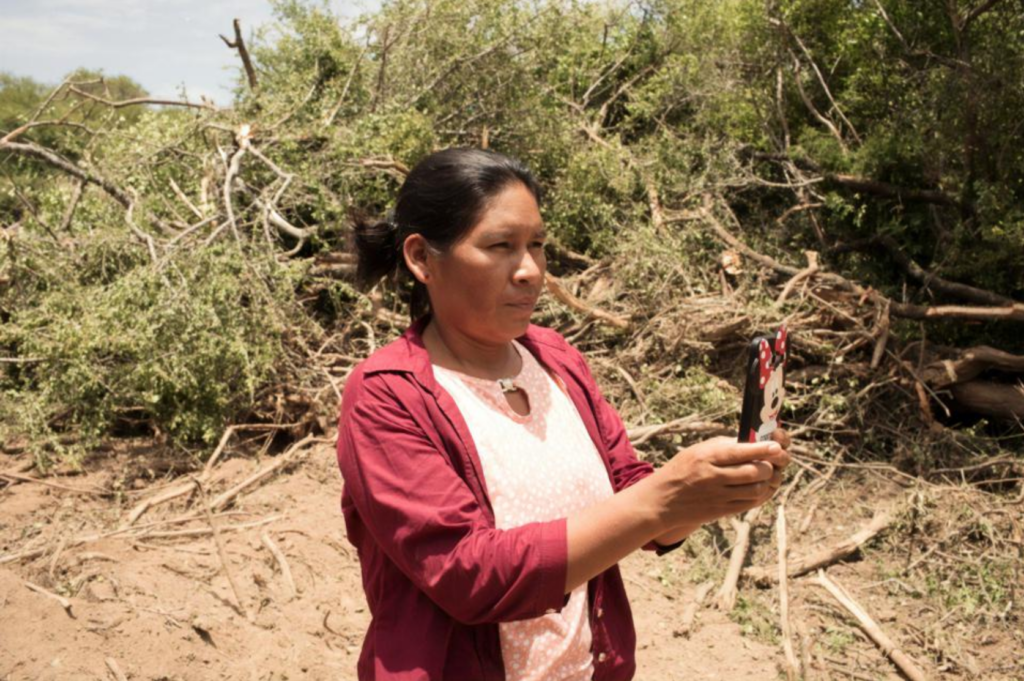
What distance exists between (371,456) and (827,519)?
160 inches

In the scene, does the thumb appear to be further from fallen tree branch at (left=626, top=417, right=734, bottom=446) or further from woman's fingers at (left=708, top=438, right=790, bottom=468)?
fallen tree branch at (left=626, top=417, right=734, bottom=446)

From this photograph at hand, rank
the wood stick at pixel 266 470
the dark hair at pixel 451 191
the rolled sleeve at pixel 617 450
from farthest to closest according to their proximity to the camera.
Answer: the wood stick at pixel 266 470 < the rolled sleeve at pixel 617 450 < the dark hair at pixel 451 191

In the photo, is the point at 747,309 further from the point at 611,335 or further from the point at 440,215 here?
the point at 440,215

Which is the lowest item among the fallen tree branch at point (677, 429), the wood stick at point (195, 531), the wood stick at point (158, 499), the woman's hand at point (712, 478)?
the wood stick at point (195, 531)

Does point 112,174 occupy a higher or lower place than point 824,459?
higher

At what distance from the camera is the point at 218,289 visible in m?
5.09

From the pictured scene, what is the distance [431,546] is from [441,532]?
3 centimetres

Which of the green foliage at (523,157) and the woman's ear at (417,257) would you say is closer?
the woman's ear at (417,257)

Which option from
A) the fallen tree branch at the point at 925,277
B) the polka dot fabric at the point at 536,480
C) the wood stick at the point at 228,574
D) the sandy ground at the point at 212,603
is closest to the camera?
the polka dot fabric at the point at 536,480

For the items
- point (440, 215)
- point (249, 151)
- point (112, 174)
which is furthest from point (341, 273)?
point (440, 215)

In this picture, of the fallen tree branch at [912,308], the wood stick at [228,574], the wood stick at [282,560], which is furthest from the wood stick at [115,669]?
the fallen tree branch at [912,308]

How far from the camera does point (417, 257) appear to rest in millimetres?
1730

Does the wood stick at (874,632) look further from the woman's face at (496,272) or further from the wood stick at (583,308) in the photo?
the woman's face at (496,272)

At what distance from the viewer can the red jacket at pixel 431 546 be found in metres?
1.34
